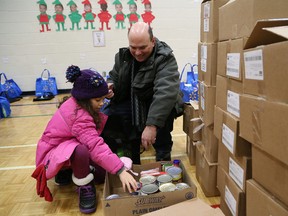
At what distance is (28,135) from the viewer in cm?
244

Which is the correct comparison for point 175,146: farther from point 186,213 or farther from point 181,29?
point 181,29

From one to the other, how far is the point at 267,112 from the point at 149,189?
589mm

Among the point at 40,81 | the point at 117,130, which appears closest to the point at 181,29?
the point at 40,81

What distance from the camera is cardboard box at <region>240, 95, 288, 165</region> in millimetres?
568

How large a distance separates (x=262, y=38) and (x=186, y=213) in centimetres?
63

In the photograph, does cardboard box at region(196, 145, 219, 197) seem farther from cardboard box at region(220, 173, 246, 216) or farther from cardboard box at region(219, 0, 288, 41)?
cardboard box at region(219, 0, 288, 41)

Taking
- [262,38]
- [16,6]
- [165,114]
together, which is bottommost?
[165,114]

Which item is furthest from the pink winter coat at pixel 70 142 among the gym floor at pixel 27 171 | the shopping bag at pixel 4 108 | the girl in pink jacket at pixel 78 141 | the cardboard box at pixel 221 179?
the shopping bag at pixel 4 108

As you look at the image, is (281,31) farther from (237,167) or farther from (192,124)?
(192,124)

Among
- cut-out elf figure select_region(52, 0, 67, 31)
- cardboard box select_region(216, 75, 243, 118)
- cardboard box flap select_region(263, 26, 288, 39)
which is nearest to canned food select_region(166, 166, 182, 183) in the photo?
cardboard box select_region(216, 75, 243, 118)

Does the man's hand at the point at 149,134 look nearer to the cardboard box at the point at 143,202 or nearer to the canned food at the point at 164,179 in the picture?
the canned food at the point at 164,179

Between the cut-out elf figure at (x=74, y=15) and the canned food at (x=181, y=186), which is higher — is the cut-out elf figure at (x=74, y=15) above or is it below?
above

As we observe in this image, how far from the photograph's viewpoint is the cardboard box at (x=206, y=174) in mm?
1276

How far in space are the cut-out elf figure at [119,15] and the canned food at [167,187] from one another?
3.73 metres
